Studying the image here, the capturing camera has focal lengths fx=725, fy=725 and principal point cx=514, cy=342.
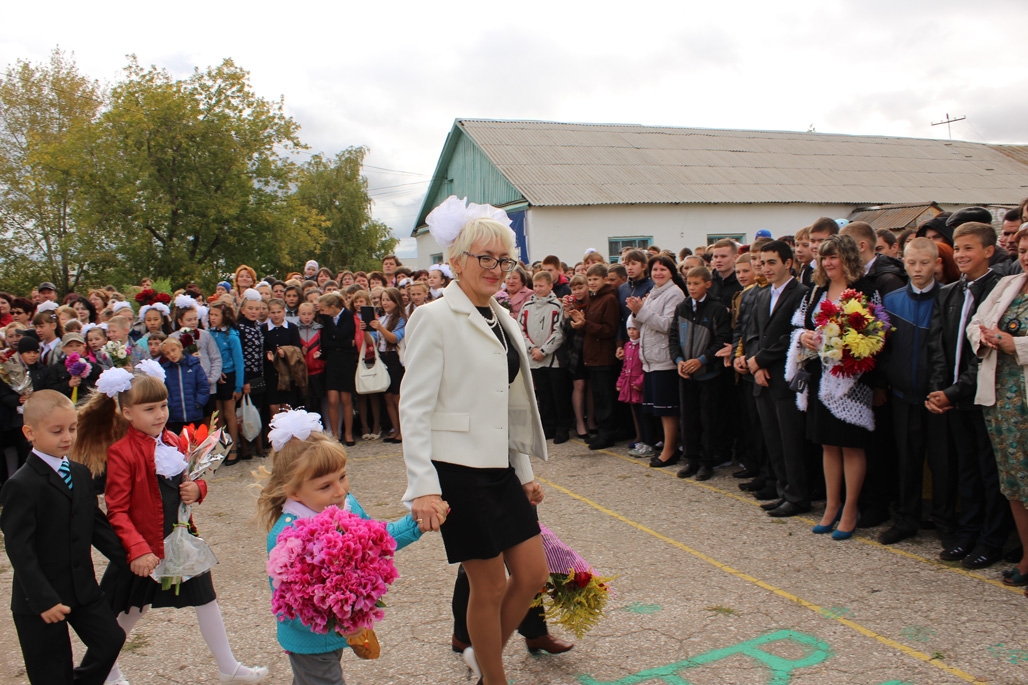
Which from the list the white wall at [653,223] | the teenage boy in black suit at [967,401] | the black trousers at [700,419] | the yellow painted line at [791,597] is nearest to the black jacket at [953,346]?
the teenage boy in black suit at [967,401]

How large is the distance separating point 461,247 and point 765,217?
26138 millimetres

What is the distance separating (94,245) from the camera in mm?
24406

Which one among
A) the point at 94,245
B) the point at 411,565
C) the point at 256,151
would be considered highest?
the point at 256,151

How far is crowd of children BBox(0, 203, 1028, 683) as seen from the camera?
10.3 feet

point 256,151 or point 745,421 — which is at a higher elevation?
point 256,151

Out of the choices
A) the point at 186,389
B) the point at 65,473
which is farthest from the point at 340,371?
the point at 65,473

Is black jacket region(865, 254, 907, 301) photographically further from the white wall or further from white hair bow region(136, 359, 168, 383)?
the white wall

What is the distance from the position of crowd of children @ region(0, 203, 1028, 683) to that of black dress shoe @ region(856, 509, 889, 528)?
0.01 metres

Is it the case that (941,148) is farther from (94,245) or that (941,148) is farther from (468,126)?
(94,245)

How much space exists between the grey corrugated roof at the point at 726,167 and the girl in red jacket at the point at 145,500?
67.4ft

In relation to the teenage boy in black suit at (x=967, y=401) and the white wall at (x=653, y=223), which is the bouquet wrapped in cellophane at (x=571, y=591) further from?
the white wall at (x=653, y=223)

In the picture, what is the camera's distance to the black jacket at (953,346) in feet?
15.3

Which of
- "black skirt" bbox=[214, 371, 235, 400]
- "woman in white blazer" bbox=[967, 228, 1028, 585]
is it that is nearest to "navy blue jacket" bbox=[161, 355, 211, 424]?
"black skirt" bbox=[214, 371, 235, 400]

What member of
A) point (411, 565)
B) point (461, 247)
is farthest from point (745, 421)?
point (461, 247)
